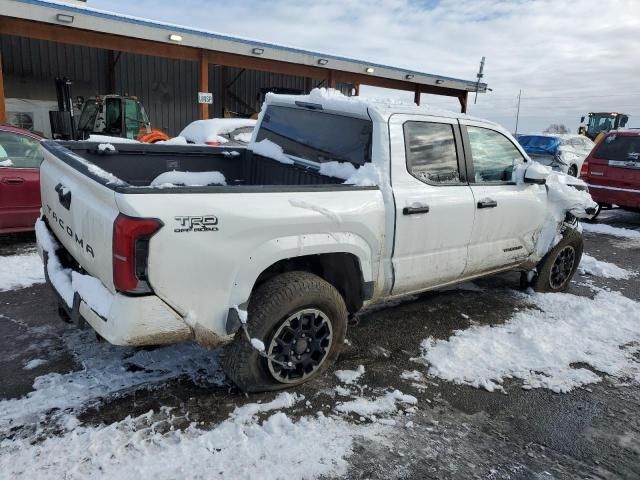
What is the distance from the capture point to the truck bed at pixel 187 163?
3967 millimetres

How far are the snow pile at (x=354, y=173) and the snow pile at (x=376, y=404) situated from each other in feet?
4.59

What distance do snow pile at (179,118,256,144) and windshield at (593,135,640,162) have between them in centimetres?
714

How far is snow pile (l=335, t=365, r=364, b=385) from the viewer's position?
341 centimetres

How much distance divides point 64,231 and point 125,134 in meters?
12.8

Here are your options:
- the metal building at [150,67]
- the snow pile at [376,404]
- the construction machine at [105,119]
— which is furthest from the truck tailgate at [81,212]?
the construction machine at [105,119]

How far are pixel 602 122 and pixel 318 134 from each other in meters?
30.2

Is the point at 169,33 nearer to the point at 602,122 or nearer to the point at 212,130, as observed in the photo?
the point at 212,130

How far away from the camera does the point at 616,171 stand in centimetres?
970

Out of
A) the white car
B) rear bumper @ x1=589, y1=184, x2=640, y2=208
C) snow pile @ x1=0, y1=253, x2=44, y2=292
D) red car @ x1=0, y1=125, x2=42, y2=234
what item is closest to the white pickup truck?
snow pile @ x1=0, y1=253, x2=44, y2=292

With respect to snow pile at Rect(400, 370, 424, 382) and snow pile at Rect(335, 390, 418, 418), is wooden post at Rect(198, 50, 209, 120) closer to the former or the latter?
snow pile at Rect(400, 370, 424, 382)

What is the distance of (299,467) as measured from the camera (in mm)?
2504

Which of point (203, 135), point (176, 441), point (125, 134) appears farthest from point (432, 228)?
point (125, 134)

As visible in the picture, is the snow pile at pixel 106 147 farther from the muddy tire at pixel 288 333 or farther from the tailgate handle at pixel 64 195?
the muddy tire at pixel 288 333

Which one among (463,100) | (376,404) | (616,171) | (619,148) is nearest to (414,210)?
(376,404)
